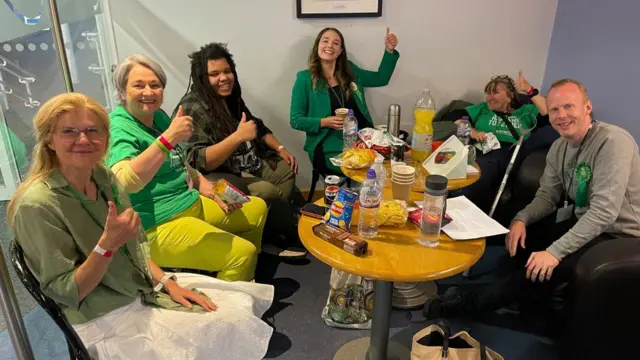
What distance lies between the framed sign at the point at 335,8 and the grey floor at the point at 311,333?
1.67 meters

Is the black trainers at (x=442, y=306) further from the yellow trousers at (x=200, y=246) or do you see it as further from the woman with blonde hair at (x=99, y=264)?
the woman with blonde hair at (x=99, y=264)

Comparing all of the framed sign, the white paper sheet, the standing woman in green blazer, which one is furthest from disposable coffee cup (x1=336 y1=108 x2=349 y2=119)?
the white paper sheet

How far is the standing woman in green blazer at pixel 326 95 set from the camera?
9.59 ft

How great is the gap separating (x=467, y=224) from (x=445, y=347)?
1.41 feet

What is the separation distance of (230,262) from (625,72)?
2.34m

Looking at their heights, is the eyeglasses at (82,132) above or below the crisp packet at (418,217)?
above

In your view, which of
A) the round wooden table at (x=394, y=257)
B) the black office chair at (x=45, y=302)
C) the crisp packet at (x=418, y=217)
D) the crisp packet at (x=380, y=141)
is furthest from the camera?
the crisp packet at (x=380, y=141)

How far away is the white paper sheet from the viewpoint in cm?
166

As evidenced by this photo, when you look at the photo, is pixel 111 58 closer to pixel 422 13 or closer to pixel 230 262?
pixel 230 262

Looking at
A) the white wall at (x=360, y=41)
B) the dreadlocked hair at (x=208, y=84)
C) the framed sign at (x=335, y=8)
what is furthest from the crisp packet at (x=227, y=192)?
the framed sign at (x=335, y=8)

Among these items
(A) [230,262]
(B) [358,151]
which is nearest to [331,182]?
(B) [358,151]

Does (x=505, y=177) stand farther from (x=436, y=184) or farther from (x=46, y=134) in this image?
(x=46, y=134)

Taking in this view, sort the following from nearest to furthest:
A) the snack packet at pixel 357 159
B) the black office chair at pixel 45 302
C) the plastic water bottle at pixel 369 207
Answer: the black office chair at pixel 45 302 → the plastic water bottle at pixel 369 207 → the snack packet at pixel 357 159

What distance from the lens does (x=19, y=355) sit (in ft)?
4.78
